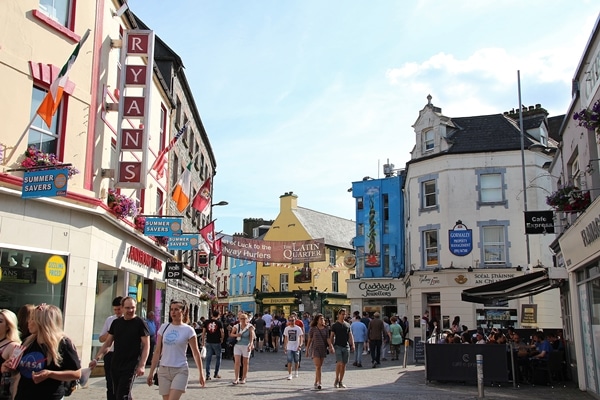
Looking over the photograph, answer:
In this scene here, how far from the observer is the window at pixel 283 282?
57.0 metres

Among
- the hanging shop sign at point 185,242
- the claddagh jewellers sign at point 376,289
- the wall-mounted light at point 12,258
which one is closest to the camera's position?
the wall-mounted light at point 12,258

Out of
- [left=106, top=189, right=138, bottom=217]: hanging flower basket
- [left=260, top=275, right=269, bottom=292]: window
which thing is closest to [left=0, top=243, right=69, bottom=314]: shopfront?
[left=106, top=189, right=138, bottom=217]: hanging flower basket

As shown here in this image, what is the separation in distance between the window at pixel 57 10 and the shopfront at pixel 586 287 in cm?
1162

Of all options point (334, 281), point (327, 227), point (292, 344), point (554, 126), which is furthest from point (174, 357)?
point (327, 227)

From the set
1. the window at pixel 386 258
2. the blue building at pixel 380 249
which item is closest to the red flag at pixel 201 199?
the blue building at pixel 380 249

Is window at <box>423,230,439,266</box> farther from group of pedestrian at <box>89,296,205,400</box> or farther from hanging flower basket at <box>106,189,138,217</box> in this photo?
group of pedestrian at <box>89,296,205,400</box>

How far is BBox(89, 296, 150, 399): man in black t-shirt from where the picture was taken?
8.00m

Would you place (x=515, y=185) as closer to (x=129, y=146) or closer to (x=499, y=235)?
(x=499, y=235)

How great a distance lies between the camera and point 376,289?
38.8 m

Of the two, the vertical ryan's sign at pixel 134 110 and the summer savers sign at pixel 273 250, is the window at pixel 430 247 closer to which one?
the summer savers sign at pixel 273 250

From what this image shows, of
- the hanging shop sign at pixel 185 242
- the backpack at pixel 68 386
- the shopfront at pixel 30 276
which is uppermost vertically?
the hanging shop sign at pixel 185 242

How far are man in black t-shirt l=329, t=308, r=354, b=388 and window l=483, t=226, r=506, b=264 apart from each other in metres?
17.4

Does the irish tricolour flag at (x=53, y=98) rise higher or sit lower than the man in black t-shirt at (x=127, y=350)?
higher

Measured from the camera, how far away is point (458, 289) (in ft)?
98.2
